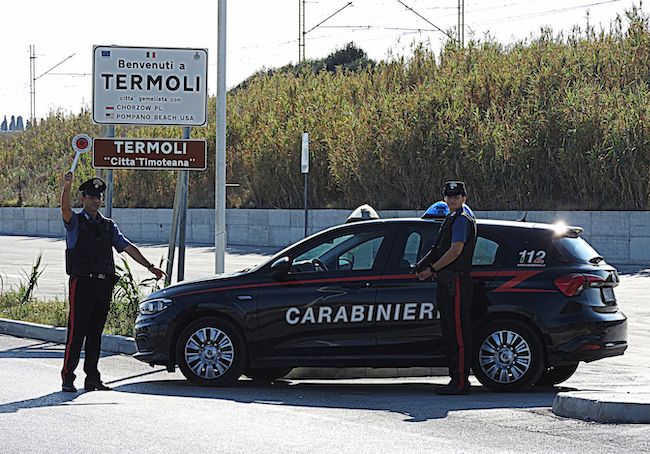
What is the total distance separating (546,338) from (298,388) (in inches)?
91.0

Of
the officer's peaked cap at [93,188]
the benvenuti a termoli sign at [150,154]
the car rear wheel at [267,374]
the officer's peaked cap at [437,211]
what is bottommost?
the car rear wheel at [267,374]

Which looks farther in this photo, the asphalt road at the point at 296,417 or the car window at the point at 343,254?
the car window at the point at 343,254

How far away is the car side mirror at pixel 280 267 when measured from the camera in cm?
1038

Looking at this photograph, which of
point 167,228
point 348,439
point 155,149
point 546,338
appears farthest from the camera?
point 167,228

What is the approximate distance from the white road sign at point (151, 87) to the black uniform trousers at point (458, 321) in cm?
586

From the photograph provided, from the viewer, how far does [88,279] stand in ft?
33.4

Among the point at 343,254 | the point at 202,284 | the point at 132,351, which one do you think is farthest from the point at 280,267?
the point at 132,351

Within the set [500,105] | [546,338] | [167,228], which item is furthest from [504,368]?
[167,228]

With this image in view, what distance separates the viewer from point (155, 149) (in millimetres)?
14609

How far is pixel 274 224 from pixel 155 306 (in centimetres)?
2087

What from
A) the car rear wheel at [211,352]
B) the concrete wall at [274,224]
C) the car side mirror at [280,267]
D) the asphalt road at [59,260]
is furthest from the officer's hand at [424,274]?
the concrete wall at [274,224]

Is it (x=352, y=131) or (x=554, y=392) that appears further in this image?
(x=352, y=131)

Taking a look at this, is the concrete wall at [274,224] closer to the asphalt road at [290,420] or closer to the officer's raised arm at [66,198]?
the asphalt road at [290,420]

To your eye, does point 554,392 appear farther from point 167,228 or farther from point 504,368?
point 167,228
